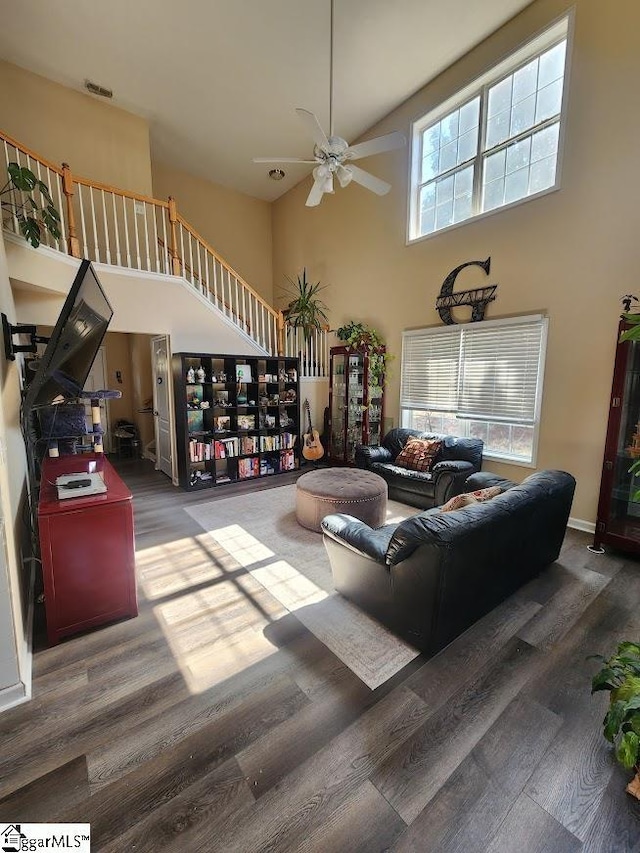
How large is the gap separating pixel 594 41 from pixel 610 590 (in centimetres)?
469

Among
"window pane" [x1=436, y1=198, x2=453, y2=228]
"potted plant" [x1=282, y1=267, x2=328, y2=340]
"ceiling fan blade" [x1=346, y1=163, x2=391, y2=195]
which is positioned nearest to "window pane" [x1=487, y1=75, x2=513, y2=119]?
"window pane" [x1=436, y1=198, x2=453, y2=228]

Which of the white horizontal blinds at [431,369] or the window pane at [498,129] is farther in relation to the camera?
the white horizontal blinds at [431,369]

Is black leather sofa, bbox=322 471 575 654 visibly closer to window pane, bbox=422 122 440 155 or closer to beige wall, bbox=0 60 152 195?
window pane, bbox=422 122 440 155

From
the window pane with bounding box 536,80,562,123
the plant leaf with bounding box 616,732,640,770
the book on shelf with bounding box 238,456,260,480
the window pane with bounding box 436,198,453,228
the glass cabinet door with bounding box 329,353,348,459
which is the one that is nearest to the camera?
the plant leaf with bounding box 616,732,640,770

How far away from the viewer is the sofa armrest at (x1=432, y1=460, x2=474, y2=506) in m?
3.80

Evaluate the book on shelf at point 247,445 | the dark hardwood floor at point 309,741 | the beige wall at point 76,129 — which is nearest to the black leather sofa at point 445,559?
the dark hardwood floor at point 309,741

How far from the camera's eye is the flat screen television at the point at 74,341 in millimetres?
1694

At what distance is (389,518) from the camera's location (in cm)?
385

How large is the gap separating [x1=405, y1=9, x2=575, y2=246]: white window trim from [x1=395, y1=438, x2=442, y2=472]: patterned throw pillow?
2641mm

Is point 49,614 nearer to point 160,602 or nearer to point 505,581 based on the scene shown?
point 160,602

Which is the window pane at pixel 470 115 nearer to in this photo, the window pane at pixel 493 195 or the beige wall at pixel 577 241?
the beige wall at pixel 577 241

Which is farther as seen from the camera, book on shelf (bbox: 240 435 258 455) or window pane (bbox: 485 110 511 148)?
book on shelf (bbox: 240 435 258 455)

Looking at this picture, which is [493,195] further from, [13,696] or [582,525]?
[13,696]

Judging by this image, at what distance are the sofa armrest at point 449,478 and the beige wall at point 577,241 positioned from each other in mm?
715
